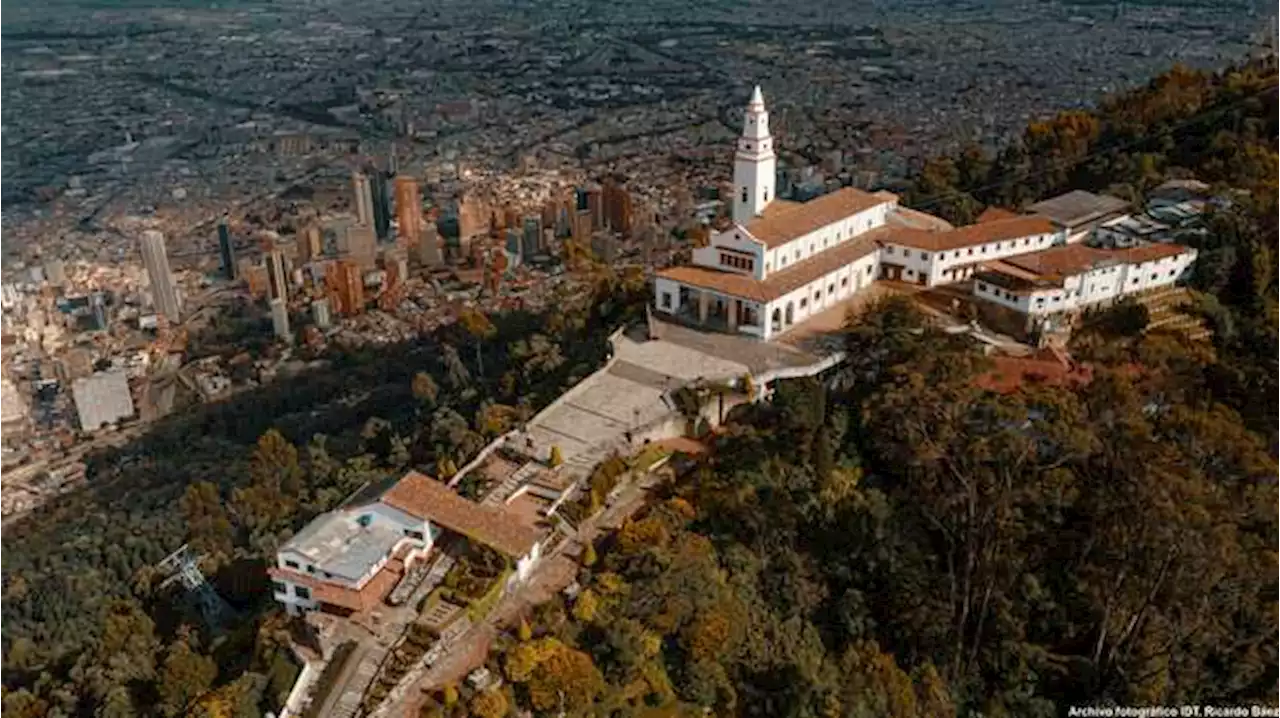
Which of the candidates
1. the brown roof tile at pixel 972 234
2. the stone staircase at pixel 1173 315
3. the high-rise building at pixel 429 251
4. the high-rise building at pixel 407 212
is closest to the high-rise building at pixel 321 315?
the high-rise building at pixel 429 251

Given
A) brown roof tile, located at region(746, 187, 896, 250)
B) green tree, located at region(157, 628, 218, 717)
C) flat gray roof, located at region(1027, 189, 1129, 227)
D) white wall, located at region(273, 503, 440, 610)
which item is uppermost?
brown roof tile, located at region(746, 187, 896, 250)

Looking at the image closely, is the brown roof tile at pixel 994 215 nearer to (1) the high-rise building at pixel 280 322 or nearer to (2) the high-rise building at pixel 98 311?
(1) the high-rise building at pixel 280 322

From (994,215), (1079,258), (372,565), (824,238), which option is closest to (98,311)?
(824,238)

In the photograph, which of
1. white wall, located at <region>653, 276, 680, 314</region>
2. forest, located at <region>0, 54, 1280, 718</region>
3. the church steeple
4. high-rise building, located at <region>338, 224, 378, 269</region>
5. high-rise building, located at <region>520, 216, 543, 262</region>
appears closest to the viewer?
forest, located at <region>0, 54, 1280, 718</region>

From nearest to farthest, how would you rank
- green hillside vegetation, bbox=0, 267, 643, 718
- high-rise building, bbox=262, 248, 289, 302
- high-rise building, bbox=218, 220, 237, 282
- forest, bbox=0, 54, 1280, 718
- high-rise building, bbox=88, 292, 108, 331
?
forest, bbox=0, 54, 1280, 718, green hillside vegetation, bbox=0, 267, 643, 718, high-rise building, bbox=88, 292, 108, 331, high-rise building, bbox=262, 248, 289, 302, high-rise building, bbox=218, 220, 237, 282

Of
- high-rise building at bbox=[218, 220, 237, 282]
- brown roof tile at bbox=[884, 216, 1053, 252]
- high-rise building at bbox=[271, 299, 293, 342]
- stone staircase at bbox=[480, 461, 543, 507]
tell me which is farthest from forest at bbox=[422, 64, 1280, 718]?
high-rise building at bbox=[218, 220, 237, 282]

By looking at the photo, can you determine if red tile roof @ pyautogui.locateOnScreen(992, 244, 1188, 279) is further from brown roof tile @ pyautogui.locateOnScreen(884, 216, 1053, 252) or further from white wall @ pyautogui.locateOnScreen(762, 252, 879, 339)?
white wall @ pyautogui.locateOnScreen(762, 252, 879, 339)

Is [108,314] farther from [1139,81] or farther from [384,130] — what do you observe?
[1139,81]
